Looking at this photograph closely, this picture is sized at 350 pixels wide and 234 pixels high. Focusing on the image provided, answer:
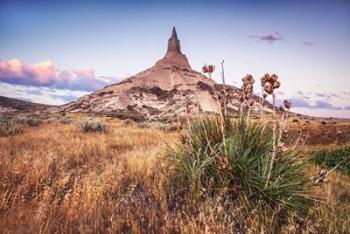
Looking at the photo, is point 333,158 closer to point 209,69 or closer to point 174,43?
point 209,69

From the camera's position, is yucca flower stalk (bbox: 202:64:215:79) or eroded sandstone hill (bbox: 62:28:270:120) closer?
yucca flower stalk (bbox: 202:64:215:79)

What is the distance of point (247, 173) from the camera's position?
3.33m

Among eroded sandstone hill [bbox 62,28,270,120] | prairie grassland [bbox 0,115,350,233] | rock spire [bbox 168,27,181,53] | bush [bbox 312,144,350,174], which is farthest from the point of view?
rock spire [bbox 168,27,181,53]

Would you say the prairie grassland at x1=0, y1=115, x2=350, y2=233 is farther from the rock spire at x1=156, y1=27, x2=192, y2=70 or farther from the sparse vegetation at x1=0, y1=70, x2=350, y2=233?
the rock spire at x1=156, y1=27, x2=192, y2=70

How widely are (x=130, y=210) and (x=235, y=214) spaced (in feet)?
3.80

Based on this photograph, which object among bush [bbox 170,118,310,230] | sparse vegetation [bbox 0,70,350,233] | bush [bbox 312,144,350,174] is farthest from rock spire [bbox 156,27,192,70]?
bush [bbox 170,118,310,230]

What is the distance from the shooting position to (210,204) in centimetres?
316

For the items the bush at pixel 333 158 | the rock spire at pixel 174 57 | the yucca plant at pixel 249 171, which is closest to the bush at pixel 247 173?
the yucca plant at pixel 249 171

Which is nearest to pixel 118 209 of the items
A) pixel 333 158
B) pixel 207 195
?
pixel 207 195

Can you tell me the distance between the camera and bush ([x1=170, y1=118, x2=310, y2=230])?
10.5ft

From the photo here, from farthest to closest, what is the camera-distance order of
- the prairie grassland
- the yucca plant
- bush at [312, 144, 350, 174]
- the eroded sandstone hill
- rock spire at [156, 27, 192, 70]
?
rock spire at [156, 27, 192, 70] < the eroded sandstone hill < bush at [312, 144, 350, 174] < the yucca plant < the prairie grassland

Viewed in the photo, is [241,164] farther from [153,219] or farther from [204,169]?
[153,219]

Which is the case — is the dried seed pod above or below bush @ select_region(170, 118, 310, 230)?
above

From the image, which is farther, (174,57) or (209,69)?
(174,57)
